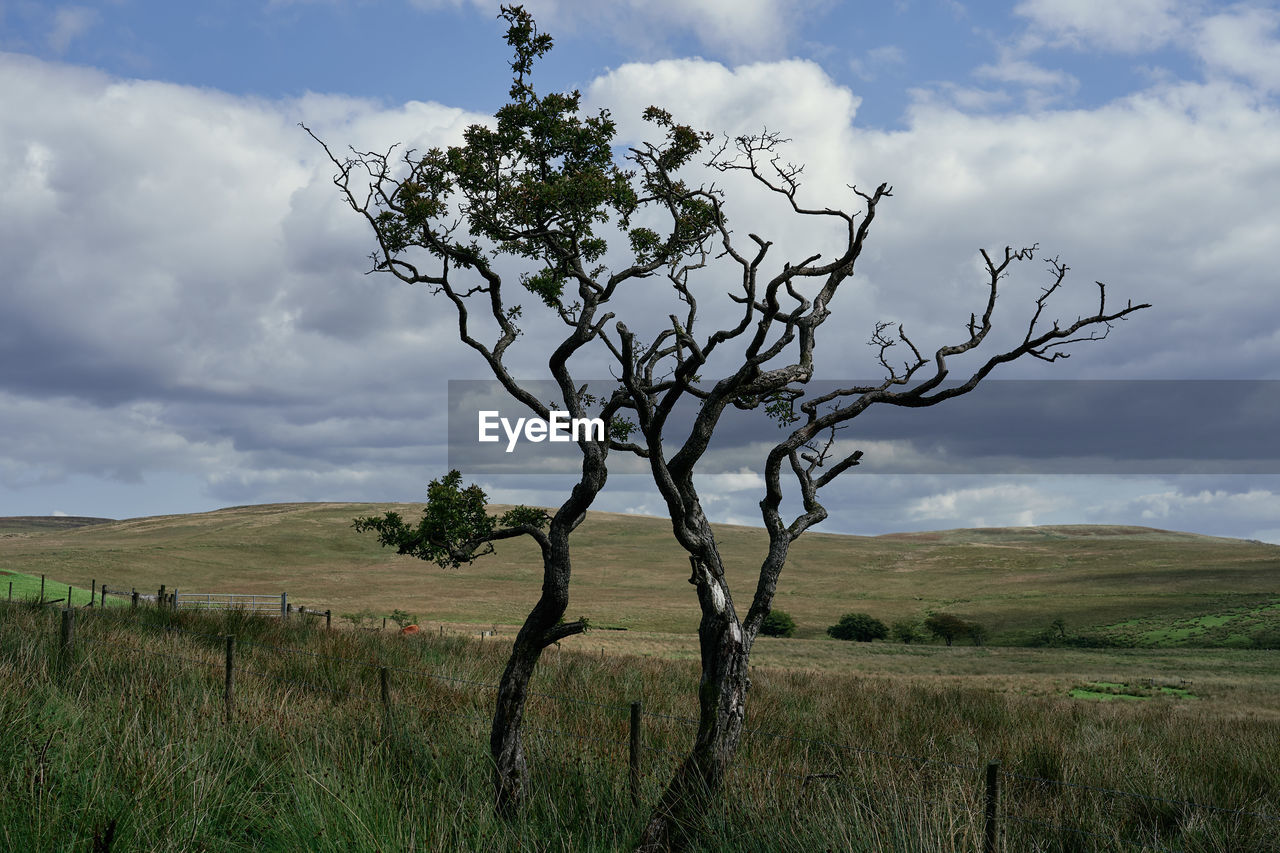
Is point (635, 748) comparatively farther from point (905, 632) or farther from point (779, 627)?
point (905, 632)

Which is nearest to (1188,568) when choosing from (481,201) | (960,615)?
(960,615)

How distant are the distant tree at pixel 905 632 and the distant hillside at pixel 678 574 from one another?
6.14 metres

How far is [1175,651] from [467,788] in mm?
67970

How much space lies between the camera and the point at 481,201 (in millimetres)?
13039

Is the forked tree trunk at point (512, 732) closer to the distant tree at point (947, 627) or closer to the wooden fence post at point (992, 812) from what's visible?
the wooden fence post at point (992, 812)

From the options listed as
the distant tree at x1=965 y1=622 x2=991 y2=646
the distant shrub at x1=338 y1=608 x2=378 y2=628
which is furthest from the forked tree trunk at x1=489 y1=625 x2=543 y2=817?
the distant tree at x1=965 y1=622 x2=991 y2=646

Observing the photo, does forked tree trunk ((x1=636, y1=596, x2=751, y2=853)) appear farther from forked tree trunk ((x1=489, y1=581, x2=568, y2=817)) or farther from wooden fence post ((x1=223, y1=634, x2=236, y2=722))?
wooden fence post ((x1=223, y1=634, x2=236, y2=722))

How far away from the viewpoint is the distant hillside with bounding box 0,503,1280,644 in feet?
268

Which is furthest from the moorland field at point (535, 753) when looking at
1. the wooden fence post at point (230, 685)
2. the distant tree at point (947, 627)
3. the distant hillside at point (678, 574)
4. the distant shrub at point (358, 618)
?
the distant hillside at point (678, 574)

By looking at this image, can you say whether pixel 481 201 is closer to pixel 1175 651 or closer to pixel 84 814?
pixel 84 814

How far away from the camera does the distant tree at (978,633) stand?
75312mm

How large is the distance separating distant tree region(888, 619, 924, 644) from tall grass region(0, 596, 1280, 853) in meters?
61.1

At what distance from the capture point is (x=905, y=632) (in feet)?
254

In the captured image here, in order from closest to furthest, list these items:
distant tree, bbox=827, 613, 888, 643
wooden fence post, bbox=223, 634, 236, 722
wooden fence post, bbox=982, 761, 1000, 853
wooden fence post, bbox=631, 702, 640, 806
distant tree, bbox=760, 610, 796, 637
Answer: wooden fence post, bbox=982, 761, 1000, 853, wooden fence post, bbox=631, 702, 640, 806, wooden fence post, bbox=223, 634, 236, 722, distant tree, bbox=827, 613, 888, 643, distant tree, bbox=760, 610, 796, 637
